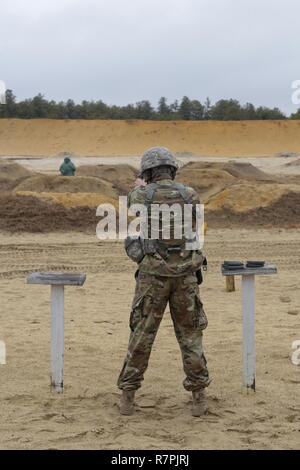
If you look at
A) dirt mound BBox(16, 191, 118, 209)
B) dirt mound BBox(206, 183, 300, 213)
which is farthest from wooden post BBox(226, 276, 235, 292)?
dirt mound BBox(206, 183, 300, 213)

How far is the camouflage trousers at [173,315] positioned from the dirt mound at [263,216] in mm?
13323

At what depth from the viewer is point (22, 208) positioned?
18156mm

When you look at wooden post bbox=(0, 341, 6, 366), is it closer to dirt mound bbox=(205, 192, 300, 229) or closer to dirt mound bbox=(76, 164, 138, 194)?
dirt mound bbox=(205, 192, 300, 229)

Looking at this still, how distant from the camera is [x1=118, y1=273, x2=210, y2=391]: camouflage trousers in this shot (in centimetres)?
520

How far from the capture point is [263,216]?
19.0m

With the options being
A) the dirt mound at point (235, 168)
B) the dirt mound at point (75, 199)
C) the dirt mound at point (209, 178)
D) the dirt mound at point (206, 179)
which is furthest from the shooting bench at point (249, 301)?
the dirt mound at point (235, 168)

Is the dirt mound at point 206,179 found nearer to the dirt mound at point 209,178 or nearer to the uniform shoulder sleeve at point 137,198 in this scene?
the dirt mound at point 209,178

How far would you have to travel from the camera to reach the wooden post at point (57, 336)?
5.70 metres

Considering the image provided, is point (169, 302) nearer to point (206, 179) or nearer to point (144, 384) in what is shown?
point (144, 384)

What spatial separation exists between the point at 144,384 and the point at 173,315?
1.12 m

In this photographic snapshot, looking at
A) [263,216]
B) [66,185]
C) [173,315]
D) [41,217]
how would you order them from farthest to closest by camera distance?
[66,185], [263,216], [41,217], [173,315]

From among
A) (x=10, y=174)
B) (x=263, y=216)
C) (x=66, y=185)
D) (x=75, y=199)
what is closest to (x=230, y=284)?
(x=263, y=216)

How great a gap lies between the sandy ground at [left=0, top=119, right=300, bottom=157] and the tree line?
16.8 feet

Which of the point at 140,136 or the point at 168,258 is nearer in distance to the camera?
the point at 168,258
